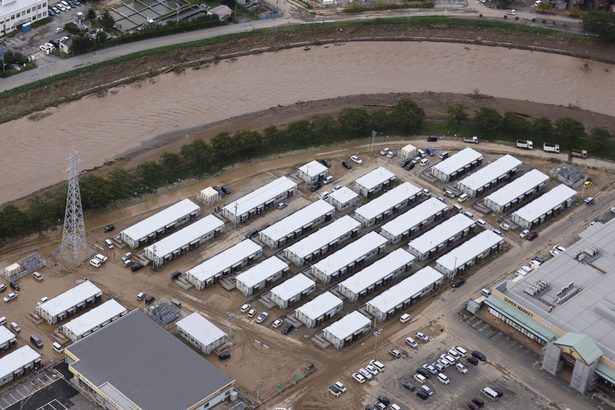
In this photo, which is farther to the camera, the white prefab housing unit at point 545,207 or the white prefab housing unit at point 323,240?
the white prefab housing unit at point 545,207

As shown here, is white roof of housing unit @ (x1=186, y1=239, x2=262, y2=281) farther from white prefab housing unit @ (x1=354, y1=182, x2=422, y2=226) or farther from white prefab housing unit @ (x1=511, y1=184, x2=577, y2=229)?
white prefab housing unit @ (x1=511, y1=184, x2=577, y2=229)

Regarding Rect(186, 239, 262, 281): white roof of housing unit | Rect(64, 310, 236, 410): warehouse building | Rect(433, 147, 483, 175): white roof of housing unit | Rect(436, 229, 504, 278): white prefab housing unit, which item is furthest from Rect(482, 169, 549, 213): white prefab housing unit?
Rect(64, 310, 236, 410): warehouse building

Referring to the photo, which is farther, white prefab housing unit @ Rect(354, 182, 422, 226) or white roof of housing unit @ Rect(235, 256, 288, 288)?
white prefab housing unit @ Rect(354, 182, 422, 226)

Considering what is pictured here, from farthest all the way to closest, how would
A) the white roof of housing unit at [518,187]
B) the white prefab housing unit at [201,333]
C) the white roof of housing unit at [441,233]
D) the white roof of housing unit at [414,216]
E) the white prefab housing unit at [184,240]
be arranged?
the white roof of housing unit at [518,187], the white roof of housing unit at [414,216], the white roof of housing unit at [441,233], the white prefab housing unit at [184,240], the white prefab housing unit at [201,333]

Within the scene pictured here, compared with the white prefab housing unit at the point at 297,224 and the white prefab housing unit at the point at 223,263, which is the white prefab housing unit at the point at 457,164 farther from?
the white prefab housing unit at the point at 223,263

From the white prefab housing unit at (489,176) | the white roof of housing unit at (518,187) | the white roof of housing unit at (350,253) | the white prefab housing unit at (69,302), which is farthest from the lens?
the white prefab housing unit at (489,176)

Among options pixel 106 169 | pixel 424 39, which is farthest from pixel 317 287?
pixel 424 39

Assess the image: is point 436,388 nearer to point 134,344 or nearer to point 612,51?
point 134,344

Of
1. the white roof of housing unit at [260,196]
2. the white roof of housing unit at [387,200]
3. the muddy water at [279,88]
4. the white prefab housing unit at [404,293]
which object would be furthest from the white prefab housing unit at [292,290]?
the muddy water at [279,88]
